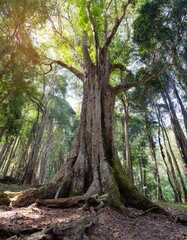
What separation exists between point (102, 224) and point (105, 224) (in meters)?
0.08

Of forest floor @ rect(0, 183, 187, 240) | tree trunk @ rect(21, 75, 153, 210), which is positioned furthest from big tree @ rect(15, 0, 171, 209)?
forest floor @ rect(0, 183, 187, 240)

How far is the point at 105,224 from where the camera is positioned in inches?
144

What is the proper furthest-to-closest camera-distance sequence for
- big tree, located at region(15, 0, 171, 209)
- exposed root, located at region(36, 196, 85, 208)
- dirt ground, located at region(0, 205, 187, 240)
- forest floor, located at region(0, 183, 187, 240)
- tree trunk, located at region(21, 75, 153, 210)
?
big tree, located at region(15, 0, 171, 209) → tree trunk, located at region(21, 75, 153, 210) → exposed root, located at region(36, 196, 85, 208) → dirt ground, located at region(0, 205, 187, 240) → forest floor, located at region(0, 183, 187, 240)

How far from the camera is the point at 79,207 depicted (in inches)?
183

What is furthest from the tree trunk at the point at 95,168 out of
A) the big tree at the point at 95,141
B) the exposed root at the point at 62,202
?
the exposed root at the point at 62,202

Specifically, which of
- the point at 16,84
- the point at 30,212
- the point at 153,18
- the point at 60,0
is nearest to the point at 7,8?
the point at 60,0

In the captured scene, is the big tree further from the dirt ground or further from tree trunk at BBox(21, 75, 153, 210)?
the dirt ground

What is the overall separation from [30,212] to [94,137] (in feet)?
10.0

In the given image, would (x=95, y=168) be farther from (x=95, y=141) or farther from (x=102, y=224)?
(x=102, y=224)

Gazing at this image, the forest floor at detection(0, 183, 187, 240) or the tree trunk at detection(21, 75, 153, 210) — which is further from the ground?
the tree trunk at detection(21, 75, 153, 210)

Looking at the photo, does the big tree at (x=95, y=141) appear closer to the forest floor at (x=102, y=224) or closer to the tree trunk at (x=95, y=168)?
the tree trunk at (x=95, y=168)

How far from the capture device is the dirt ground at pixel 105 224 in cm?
303

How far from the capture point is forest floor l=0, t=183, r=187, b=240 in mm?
2828

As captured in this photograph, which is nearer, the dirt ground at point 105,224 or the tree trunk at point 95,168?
the dirt ground at point 105,224
